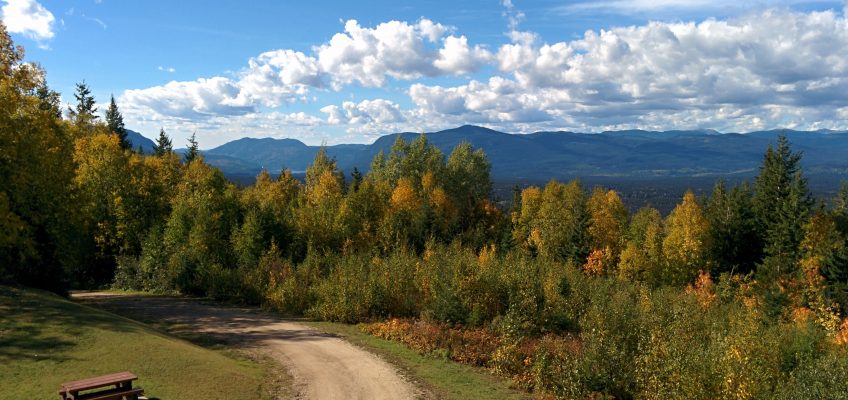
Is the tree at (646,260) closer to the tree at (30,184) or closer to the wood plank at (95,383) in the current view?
the tree at (30,184)

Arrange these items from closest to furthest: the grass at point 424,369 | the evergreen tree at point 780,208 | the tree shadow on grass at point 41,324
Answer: the tree shadow on grass at point 41,324 → the grass at point 424,369 → the evergreen tree at point 780,208

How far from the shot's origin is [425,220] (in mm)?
67250

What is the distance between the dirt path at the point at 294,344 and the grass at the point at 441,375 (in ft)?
2.65

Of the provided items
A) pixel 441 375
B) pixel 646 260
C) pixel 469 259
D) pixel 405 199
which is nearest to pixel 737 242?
pixel 646 260

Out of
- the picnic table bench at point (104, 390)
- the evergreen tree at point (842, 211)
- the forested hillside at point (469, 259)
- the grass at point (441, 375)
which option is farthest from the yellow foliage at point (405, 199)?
the picnic table bench at point (104, 390)

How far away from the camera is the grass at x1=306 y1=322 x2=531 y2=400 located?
21.9 meters

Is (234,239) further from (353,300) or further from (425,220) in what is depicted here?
(425,220)

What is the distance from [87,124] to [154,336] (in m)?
56.6

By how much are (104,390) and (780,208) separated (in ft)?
230

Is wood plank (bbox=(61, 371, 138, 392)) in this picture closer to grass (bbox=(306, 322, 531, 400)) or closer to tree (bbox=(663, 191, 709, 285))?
grass (bbox=(306, 322, 531, 400))

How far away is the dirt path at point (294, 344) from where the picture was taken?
21.1m

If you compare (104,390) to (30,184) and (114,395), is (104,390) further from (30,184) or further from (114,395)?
(30,184)

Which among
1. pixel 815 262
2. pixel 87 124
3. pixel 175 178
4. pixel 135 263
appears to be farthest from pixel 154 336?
pixel 815 262

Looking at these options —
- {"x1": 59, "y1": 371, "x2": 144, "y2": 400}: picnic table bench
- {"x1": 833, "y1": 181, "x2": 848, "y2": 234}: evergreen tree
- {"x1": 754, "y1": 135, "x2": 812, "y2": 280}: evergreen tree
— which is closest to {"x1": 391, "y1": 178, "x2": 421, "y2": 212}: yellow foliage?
{"x1": 754, "y1": 135, "x2": 812, "y2": 280}: evergreen tree
